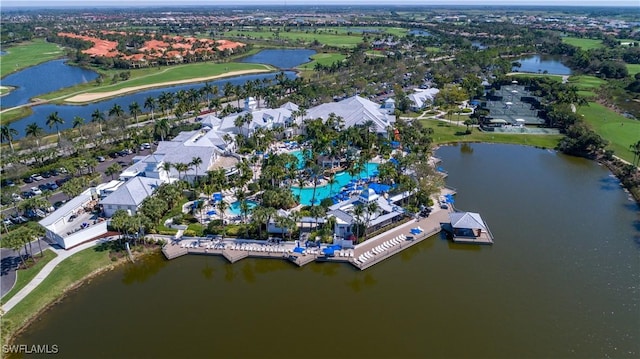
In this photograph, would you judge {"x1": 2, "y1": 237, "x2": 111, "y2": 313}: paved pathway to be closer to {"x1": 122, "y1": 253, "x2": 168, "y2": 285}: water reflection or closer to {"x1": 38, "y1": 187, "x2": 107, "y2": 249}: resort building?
{"x1": 38, "y1": 187, "x2": 107, "y2": 249}: resort building

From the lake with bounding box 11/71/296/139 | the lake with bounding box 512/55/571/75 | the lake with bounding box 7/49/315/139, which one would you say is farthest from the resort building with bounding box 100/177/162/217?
the lake with bounding box 512/55/571/75

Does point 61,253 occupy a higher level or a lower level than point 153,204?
lower

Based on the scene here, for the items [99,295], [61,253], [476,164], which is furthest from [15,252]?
[476,164]

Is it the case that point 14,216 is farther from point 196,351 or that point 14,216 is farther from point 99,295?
point 196,351

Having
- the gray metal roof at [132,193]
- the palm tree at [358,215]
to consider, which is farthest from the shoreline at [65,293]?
the palm tree at [358,215]

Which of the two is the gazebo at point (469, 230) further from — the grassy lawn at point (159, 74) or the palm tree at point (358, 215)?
the grassy lawn at point (159, 74)

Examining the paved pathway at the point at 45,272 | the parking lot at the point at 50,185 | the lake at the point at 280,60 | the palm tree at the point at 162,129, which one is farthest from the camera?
the lake at the point at 280,60
